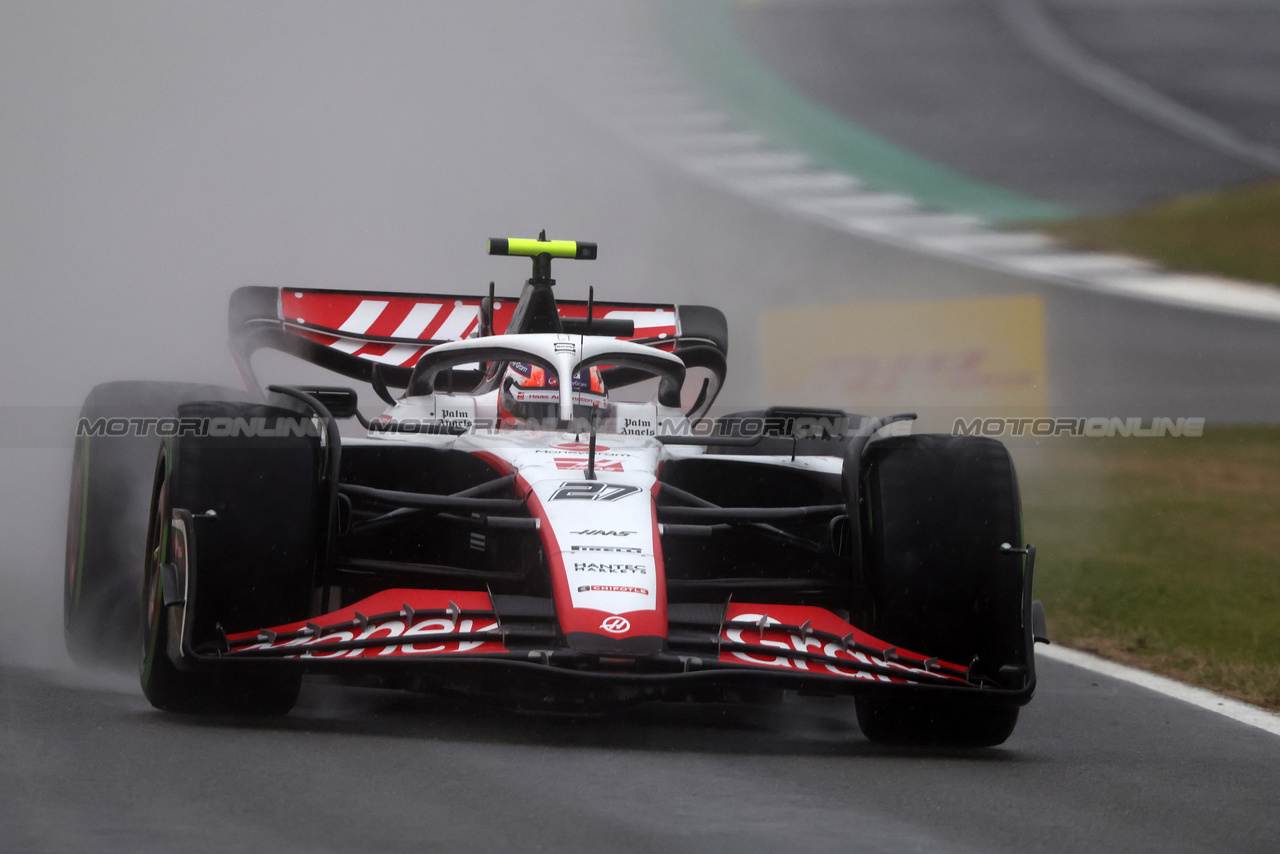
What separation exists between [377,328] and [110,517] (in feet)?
7.33

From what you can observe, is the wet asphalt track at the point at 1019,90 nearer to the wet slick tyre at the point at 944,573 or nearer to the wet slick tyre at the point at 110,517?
the wet slick tyre at the point at 110,517

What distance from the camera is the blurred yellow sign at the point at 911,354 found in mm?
13844

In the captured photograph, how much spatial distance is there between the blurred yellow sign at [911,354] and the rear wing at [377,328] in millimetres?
5678

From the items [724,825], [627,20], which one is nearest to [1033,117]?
[627,20]

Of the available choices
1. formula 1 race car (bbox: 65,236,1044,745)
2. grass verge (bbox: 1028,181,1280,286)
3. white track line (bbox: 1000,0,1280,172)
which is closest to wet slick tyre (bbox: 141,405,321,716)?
formula 1 race car (bbox: 65,236,1044,745)

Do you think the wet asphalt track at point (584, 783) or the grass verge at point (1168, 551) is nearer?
the wet asphalt track at point (584, 783)

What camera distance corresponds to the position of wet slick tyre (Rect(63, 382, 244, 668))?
251 inches

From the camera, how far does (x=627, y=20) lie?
20359mm

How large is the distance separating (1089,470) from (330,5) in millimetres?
9015

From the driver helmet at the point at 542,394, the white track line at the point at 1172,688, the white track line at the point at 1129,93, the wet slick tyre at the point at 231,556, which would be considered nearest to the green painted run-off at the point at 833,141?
the white track line at the point at 1129,93

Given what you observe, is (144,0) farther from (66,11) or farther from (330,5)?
(330,5)

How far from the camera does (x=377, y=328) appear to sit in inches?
332

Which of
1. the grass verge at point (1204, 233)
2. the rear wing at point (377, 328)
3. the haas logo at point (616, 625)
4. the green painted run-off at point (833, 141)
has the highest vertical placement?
the green painted run-off at point (833, 141)

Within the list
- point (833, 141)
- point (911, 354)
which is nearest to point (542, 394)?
point (911, 354)
